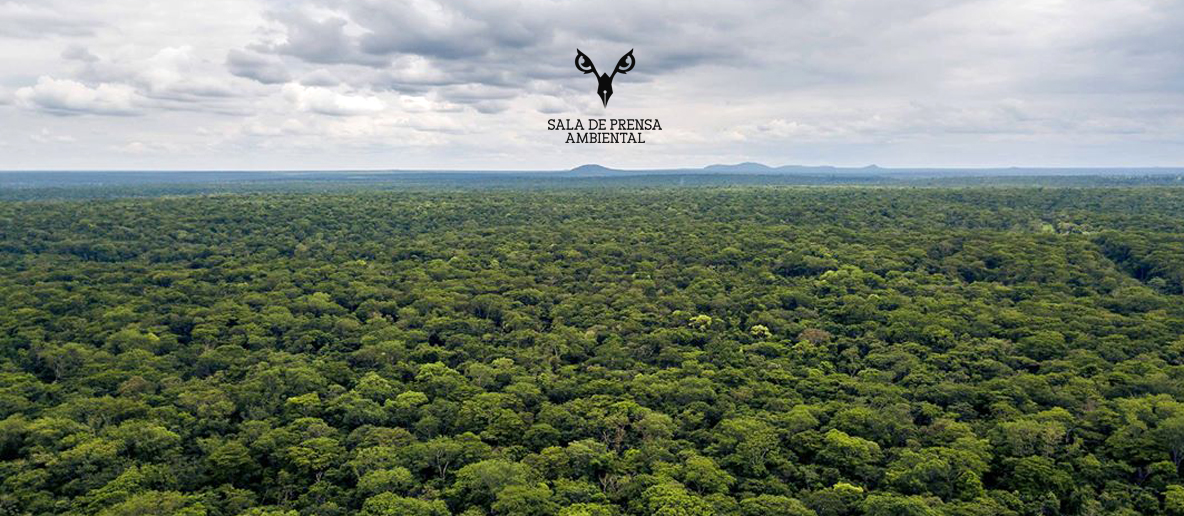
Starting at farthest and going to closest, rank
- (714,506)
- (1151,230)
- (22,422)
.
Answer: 1. (1151,230)
2. (22,422)
3. (714,506)

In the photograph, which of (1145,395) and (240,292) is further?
(240,292)

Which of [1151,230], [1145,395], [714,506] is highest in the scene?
[1151,230]

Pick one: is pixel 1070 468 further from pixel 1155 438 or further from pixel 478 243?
pixel 478 243

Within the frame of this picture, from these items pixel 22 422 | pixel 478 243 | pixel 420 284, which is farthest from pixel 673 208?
pixel 22 422

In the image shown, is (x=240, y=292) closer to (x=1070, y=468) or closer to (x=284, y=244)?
(x=284, y=244)

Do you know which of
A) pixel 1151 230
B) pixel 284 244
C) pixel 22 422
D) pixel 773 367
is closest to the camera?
pixel 22 422

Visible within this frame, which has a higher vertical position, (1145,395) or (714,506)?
(1145,395)
